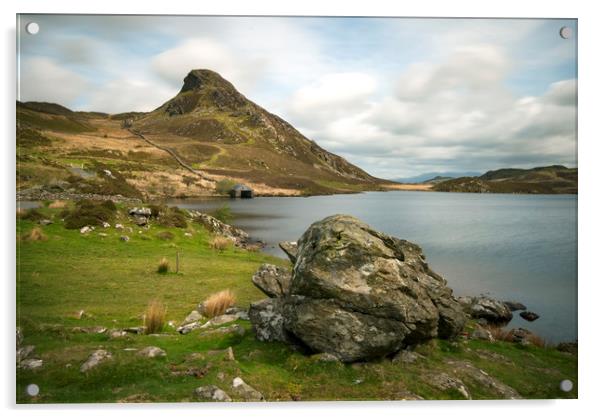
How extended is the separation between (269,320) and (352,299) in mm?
2431

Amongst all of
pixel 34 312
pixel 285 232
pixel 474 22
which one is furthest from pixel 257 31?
Answer: pixel 285 232

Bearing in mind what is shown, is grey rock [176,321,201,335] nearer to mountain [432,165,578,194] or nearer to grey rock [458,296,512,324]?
grey rock [458,296,512,324]

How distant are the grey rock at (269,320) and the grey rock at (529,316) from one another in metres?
11.7

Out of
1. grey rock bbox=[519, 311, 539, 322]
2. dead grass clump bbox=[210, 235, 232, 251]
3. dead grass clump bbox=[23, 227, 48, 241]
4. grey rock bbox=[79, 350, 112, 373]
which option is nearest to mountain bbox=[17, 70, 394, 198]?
dead grass clump bbox=[23, 227, 48, 241]

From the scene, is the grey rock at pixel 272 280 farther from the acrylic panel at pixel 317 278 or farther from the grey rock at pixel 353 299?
the grey rock at pixel 353 299

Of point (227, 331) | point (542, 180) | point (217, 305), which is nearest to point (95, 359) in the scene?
point (227, 331)

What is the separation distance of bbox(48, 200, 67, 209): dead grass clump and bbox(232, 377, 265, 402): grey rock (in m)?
17.5

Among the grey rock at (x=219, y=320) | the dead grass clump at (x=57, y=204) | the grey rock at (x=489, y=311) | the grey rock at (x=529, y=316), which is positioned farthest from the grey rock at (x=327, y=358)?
the dead grass clump at (x=57, y=204)

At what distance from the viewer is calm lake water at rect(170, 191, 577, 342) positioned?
12070 millimetres

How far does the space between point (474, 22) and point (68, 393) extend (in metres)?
13.5

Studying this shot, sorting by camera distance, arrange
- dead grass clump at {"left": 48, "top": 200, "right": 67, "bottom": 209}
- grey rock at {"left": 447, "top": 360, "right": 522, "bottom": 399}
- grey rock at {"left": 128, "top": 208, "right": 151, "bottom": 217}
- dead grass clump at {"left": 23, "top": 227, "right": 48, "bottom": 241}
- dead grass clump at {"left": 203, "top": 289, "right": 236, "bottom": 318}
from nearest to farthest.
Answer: grey rock at {"left": 447, "top": 360, "right": 522, "bottom": 399} < dead grass clump at {"left": 203, "top": 289, "right": 236, "bottom": 318} < dead grass clump at {"left": 23, "top": 227, "right": 48, "bottom": 241} < dead grass clump at {"left": 48, "top": 200, "right": 67, "bottom": 209} < grey rock at {"left": 128, "top": 208, "right": 151, "bottom": 217}

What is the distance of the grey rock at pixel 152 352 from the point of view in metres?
7.57

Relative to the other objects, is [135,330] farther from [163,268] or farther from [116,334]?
[163,268]
